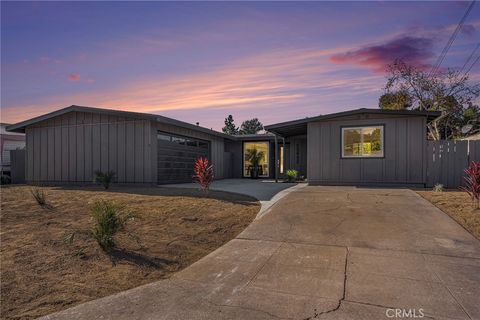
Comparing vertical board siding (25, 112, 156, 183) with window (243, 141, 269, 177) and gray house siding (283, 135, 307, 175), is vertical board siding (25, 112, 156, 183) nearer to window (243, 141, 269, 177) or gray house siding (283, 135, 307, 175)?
window (243, 141, 269, 177)

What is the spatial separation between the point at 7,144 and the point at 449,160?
24296 millimetres

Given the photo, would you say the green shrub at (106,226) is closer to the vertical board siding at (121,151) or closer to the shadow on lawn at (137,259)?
the shadow on lawn at (137,259)

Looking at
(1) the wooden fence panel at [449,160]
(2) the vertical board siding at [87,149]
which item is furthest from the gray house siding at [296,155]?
(2) the vertical board siding at [87,149]

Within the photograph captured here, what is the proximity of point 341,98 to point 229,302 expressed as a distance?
44.9 ft

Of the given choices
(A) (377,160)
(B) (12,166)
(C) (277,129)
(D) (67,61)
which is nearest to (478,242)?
(A) (377,160)

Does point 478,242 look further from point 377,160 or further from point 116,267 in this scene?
point 377,160

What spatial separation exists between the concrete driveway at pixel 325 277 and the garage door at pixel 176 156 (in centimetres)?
861

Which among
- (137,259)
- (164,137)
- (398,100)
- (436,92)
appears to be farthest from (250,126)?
(137,259)

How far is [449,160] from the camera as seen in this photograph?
1167cm

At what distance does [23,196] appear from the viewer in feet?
31.4

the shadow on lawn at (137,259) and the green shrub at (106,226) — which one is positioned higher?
the green shrub at (106,226)

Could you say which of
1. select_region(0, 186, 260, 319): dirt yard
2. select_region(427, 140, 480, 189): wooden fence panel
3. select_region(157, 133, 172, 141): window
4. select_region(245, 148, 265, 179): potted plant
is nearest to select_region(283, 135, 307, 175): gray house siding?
select_region(245, 148, 265, 179): potted plant

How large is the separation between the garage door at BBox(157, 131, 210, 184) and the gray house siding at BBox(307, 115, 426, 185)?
622 cm

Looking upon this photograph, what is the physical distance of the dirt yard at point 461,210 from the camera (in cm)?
576
